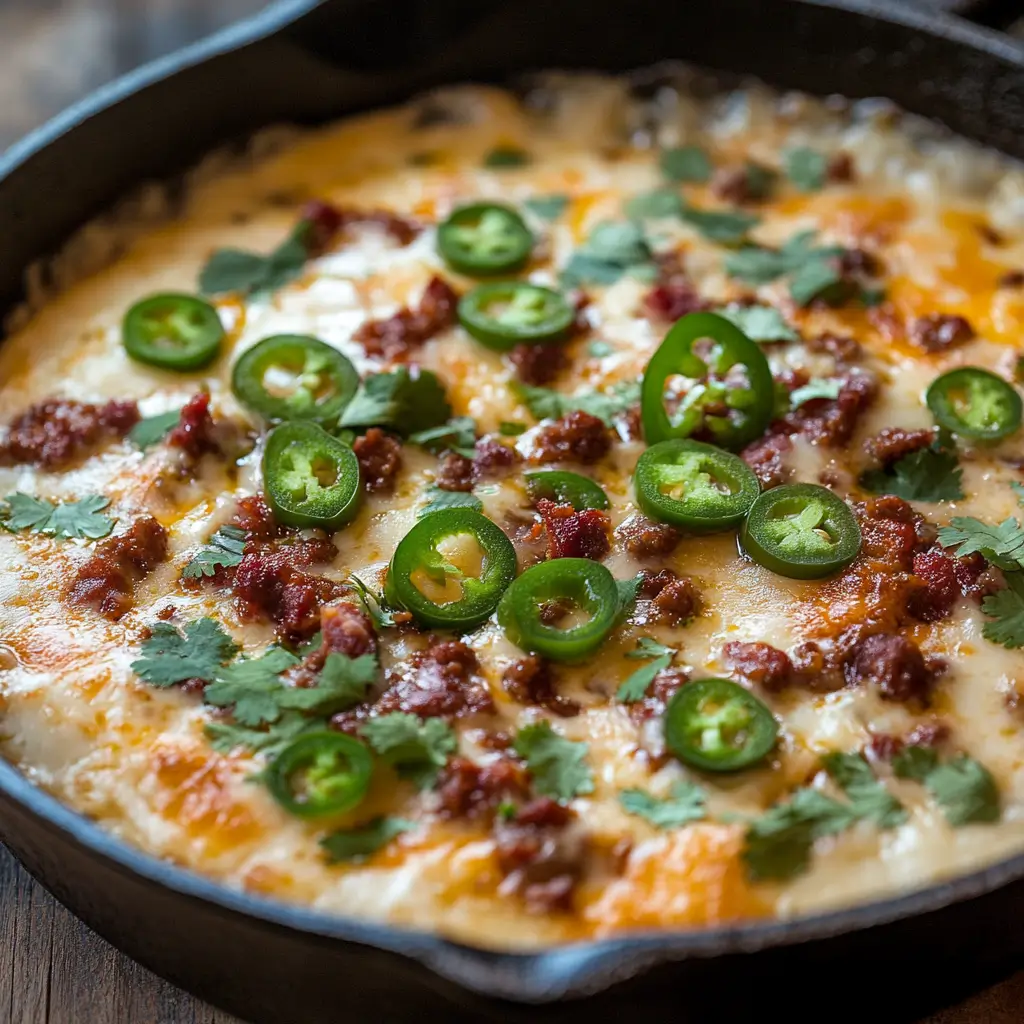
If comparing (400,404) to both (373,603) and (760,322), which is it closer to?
(373,603)

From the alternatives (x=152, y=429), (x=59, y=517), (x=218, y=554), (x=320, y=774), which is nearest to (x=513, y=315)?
(x=152, y=429)

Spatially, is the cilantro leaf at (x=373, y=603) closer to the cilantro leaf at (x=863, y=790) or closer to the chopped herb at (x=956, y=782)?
the cilantro leaf at (x=863, y=790)

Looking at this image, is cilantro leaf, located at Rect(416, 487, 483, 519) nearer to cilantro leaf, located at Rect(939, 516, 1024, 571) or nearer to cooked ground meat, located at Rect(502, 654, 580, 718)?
cooked ground meat, located at Rect(502, 654, 580, 718)

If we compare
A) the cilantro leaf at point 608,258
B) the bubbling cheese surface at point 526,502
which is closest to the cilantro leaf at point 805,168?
the bubbling cheese surface at point 526,502

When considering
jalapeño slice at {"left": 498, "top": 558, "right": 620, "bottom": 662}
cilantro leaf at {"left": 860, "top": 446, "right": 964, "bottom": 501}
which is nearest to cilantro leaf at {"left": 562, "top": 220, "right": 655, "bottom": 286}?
cilantro leaf at {"left": 860, "top": 446, "right": 964, "bottom": 501}

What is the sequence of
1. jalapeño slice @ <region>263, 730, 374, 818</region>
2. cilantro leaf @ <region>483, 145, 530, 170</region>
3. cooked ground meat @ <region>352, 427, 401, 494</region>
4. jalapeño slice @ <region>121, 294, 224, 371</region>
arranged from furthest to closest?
cilantro leaf @ <region>483, 145, 530, 170</region>
jalapeño slice @ <region>121, 294, 224, 371</region>
cooked ground meat @ <region>352, 427, 401, 494</region>
jalapeño slice @ <region>263, 730, 374, 818</region>

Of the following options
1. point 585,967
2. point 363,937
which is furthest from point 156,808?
point 585,967
